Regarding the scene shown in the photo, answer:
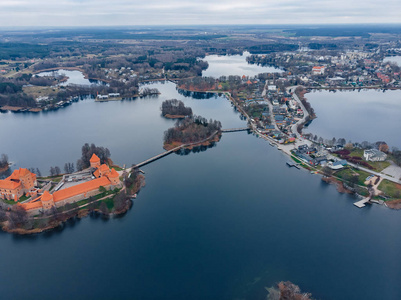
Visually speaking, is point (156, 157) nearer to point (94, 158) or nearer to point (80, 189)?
point (94, 158)

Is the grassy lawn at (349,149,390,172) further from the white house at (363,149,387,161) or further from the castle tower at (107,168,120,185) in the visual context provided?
the castle tower at (107,168,120,185)

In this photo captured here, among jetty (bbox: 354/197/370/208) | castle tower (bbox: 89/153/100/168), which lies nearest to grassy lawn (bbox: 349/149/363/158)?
jetty (bbox: 354/197/370/208)

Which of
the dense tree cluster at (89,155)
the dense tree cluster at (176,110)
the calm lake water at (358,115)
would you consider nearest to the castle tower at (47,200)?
the dense tree cluster at (89,155)

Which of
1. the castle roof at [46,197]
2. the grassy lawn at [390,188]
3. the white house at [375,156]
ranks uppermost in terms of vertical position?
the castle roof at [46,197]

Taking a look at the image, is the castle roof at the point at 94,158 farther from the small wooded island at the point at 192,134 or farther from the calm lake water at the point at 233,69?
the calm lake water at the point at 233,69

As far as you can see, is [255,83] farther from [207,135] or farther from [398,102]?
[207,135]
